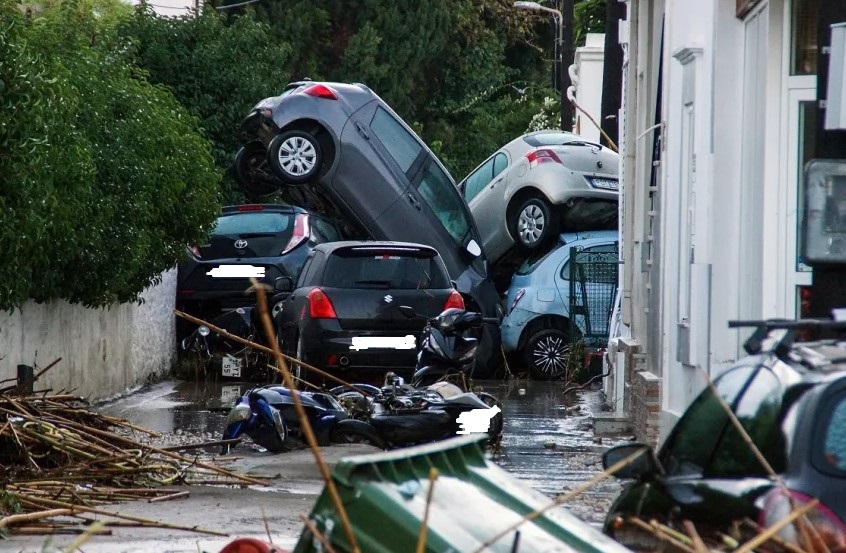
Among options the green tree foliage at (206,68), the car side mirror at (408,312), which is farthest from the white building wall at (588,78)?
the car side mirror at (408,312)

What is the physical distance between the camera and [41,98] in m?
11.8

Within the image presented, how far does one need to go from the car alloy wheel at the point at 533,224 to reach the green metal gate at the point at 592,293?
157cm

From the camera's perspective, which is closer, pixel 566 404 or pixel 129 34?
pixel 566 404

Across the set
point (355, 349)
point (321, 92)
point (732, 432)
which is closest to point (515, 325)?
point (321, 92)

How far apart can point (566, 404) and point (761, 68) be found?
6.83 m

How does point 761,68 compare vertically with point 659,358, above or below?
above

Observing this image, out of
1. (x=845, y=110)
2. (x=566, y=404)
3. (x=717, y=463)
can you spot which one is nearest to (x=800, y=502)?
(x=717, y=463)

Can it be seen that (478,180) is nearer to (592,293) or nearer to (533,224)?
(533,224)

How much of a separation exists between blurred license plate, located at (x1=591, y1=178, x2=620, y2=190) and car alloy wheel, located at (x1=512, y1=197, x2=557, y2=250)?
0.72 metres

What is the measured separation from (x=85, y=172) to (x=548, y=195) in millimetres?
9206

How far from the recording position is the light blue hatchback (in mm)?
19422

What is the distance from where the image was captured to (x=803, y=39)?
1002 cm

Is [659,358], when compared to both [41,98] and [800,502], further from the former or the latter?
[800,502]

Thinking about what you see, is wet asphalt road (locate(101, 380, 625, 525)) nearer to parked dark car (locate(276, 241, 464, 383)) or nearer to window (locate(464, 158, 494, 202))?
parked dark car (locate(276, 241, 464, 383))
